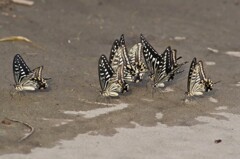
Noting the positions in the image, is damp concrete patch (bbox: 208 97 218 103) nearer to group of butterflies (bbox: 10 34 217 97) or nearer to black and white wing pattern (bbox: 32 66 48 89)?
group of butterflies (bbox: 10 34 217 97)

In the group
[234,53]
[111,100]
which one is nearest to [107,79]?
[111,100]

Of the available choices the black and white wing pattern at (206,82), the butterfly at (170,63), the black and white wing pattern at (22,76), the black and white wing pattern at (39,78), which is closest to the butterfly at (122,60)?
the butterfly at (170,63)

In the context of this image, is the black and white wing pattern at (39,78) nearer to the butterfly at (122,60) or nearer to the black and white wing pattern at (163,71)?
the butterfly at (122,60)

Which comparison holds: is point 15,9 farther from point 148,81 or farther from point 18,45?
point 148,81

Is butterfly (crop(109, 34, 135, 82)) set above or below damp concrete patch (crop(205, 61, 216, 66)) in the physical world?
above

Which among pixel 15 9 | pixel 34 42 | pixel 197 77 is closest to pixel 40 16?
pixel 15 9

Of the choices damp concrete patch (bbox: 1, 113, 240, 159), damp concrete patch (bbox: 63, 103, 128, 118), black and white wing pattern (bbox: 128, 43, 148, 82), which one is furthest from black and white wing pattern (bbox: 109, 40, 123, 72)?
damp concrete patch (bbox: 1, 113, 240, 159)

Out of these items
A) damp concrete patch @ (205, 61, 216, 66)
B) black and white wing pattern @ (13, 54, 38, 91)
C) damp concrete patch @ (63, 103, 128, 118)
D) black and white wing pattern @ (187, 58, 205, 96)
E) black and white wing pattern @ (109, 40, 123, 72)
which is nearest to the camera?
damp concrete patch @ (63, 103, 128, 118)
